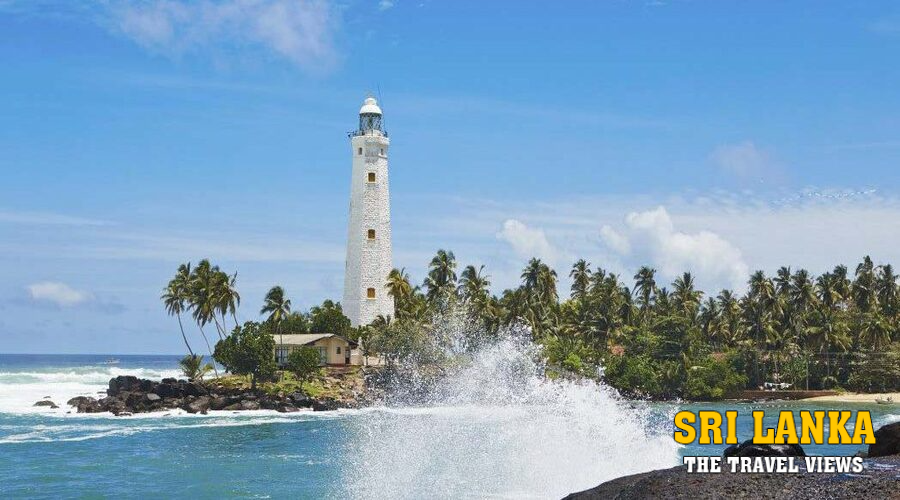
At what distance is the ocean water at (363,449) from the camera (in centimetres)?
2780

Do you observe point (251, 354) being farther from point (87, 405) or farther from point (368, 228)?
point (368, 228)

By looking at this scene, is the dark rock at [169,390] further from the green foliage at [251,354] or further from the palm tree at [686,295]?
the palm tree at [686,295]

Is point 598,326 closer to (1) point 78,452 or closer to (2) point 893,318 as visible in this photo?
(2) point 893,318

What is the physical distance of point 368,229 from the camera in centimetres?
8625

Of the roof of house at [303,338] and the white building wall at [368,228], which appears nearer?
the roof of house at [303,338]

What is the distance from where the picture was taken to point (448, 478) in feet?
102

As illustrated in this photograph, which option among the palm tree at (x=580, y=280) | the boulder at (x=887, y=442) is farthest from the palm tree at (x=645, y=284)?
the boulder at (x=887, y=442)

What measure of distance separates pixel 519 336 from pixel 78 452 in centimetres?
4969

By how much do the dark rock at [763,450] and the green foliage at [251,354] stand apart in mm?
64957

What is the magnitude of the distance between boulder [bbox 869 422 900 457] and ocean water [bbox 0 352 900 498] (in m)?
8.46

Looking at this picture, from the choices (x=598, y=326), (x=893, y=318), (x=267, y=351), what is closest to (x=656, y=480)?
(x=267, y=351)

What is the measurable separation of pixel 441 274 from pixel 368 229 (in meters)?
10.8

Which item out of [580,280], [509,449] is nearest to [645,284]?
[580,280]

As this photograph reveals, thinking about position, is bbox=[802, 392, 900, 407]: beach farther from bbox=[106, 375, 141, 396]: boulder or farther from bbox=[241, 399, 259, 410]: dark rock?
bbox=[106, 375, 141, 396]: boulder
